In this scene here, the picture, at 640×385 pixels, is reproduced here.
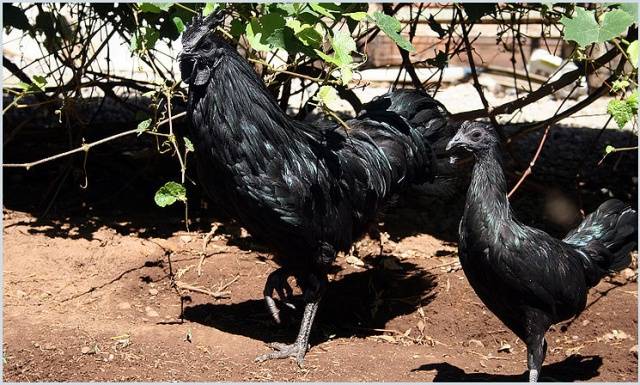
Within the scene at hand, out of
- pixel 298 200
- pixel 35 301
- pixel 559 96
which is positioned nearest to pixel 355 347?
pixel 298 200

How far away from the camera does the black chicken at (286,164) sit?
451 centimetres

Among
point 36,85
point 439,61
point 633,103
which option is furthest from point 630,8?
point 36,85

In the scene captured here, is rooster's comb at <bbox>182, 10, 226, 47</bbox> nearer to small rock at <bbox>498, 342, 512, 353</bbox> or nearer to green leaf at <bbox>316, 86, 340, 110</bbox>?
green leaf at <bbox>316, 86, 340, 110</bbox>

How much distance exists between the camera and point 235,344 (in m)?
5.10

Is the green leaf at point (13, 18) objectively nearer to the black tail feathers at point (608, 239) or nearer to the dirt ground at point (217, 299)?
the dirt ground at point (217, 299)

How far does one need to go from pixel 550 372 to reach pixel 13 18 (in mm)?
4259

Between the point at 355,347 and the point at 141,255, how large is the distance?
71.7 inches

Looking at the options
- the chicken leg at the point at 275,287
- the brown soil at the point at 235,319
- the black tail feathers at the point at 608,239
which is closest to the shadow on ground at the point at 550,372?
the brown soil at the point at 235,319

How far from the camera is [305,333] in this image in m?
5.02

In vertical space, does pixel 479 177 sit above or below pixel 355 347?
above

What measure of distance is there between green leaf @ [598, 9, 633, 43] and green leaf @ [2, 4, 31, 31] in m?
3.88

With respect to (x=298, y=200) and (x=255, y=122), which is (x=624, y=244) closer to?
(x=298, y=200)

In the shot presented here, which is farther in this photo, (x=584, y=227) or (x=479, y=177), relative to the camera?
(x=584, y=227)

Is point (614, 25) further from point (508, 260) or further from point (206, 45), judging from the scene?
point (206, 45)
